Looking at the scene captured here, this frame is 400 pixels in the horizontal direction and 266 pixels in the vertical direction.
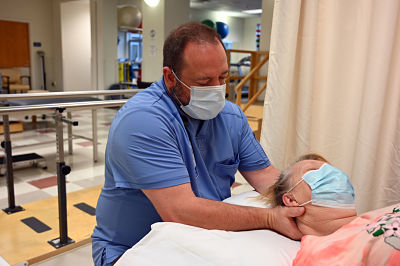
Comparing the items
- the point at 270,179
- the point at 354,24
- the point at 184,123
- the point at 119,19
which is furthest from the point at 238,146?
the point at 119,19

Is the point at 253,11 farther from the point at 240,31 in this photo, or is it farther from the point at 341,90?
the point at 341,90

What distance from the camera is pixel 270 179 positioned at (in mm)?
1486

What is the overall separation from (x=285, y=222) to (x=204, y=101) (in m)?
0.50

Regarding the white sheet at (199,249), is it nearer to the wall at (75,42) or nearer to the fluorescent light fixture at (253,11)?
the wall at (75,42)

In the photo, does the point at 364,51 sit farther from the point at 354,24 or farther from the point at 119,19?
the point at 119,19

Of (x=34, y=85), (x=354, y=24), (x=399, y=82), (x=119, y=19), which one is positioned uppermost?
(x=119, y=19)

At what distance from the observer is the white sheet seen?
0.96 metres

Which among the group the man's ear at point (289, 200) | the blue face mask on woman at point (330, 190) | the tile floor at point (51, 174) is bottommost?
the tile floor at point (51, 174)

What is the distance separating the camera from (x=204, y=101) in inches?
49.7

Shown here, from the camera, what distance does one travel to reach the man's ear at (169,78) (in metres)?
1.25

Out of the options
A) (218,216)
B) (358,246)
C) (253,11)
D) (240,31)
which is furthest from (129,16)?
(358,246)

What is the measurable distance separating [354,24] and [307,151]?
69 centimetres

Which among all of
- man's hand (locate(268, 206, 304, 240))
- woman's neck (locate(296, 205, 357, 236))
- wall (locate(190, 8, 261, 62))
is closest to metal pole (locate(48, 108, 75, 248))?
man's hand (locate(268, 206, 304, 240))

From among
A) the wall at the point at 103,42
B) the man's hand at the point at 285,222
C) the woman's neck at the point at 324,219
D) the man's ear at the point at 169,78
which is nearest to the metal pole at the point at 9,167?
the man's ear at the point at 169,78
